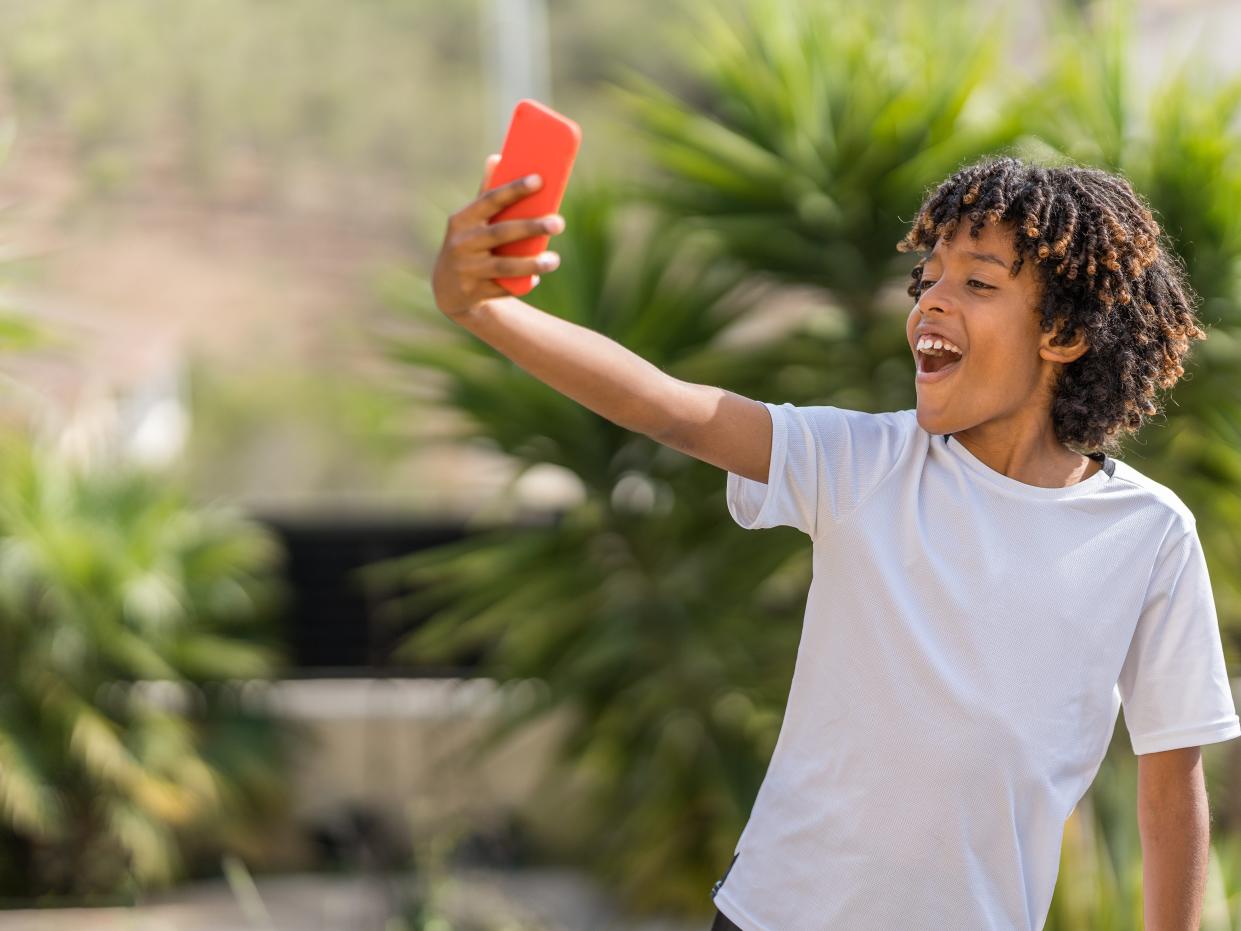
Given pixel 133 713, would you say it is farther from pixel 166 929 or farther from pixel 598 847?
pixel 598 847

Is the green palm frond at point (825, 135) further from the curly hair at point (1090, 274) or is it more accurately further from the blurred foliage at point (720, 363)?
the curly hair at point (1090, 274)

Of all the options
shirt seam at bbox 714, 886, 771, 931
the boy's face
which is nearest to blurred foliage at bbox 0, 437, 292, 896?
shirt seam at bbox 714, 886, 771, 931

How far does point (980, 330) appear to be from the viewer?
163 centimetres

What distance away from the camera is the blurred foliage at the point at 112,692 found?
526 centimetres

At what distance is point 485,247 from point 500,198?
5 cm

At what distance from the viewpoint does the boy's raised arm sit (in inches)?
57.4

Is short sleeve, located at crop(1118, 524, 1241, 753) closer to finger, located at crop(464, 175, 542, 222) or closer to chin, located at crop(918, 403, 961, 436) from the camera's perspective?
chin, located at crop(918, 403, 961, 436)

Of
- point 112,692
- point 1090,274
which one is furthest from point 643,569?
point 112,692

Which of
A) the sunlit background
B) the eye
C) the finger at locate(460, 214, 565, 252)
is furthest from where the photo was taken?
the sunlit background

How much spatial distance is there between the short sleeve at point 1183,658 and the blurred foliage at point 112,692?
14.0ft

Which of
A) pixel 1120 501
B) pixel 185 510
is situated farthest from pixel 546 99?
pixel 1120 501

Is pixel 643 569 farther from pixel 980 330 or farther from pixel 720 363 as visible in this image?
pixel 980 330

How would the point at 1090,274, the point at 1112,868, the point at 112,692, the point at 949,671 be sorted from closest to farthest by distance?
the point at 949,671 < the point at 1090,274 < the point at 1112,868 < the point at 112,692

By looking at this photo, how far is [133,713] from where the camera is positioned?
5.39 meters
